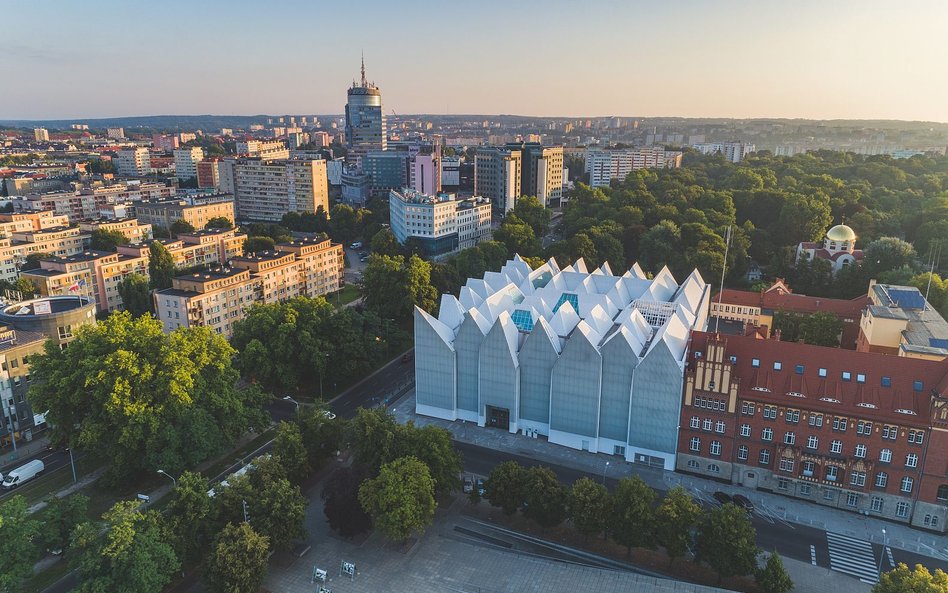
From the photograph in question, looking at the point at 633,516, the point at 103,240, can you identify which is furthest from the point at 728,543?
the point at 103,240

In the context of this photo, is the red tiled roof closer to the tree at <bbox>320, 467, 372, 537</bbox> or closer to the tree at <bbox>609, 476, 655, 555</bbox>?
the tree at <bbox>609, 476, 655, 555</bbox>

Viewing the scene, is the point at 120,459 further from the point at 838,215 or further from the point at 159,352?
the point at 838,215

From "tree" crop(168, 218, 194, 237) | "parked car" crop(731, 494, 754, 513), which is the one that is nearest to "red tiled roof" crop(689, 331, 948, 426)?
"parked car" crop(731, 494, 754, 513)

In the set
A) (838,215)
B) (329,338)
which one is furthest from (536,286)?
(838,215)

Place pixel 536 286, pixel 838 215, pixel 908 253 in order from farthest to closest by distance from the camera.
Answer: pixel 838 215 → pixel 908 253 → pixel 536 286

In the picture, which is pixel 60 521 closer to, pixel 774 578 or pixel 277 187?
pixel 774 578

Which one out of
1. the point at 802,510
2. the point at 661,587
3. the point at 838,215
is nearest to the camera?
the point at 661,587

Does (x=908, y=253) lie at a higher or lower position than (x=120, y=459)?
higher
